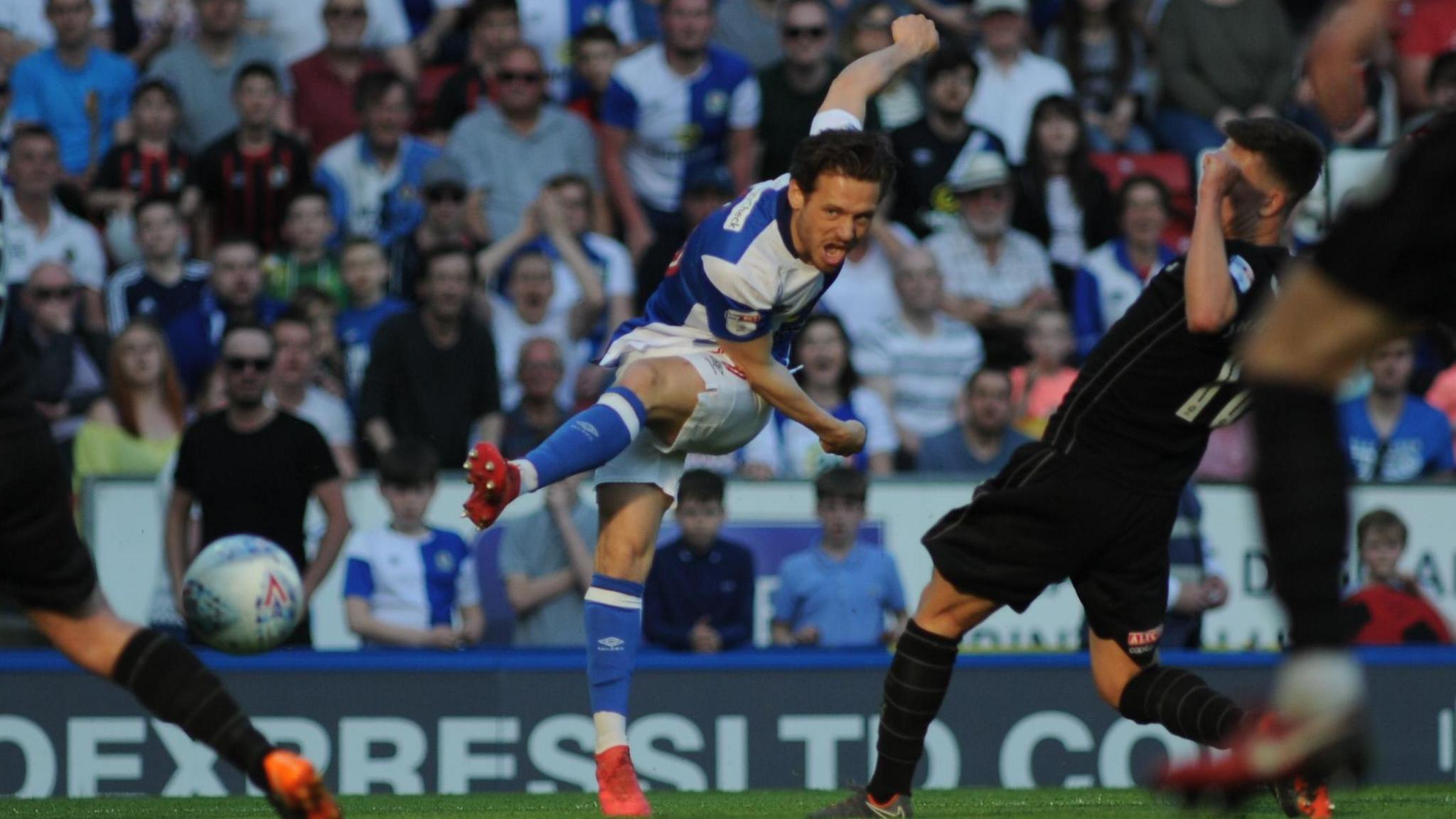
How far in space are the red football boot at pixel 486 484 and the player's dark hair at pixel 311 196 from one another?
6.79 metres

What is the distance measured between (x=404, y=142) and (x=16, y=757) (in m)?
5.14

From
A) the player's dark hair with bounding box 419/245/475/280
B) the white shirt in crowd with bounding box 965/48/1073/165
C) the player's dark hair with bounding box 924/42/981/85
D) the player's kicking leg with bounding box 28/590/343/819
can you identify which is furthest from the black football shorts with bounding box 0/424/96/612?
the white shirt in crowd with bounding box 965/48/1073/165

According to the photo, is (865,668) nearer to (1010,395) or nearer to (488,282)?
(1010,395)

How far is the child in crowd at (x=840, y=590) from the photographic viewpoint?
11.0 meters

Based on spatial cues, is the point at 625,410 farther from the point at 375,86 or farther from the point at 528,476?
the point at 375,86

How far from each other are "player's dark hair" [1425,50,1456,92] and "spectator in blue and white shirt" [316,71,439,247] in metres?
6.77

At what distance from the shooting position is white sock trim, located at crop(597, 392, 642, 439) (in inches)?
270

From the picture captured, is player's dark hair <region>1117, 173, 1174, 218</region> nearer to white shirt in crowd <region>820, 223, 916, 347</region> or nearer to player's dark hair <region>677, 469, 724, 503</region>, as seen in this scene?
white shirt in crowd <region>820, 223, 916, 347</region>

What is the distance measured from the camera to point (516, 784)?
1009 centimetres

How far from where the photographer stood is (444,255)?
12.1 meters

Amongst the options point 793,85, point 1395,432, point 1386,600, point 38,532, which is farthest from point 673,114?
point 38,532

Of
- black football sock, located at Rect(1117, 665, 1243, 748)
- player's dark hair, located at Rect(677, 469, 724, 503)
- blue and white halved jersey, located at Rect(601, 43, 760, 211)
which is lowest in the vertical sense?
black football sock, located at Rect(1117, 665, 1243, 748)

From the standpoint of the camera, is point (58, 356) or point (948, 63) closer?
point (58, 356)

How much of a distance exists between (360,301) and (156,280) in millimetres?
1201
